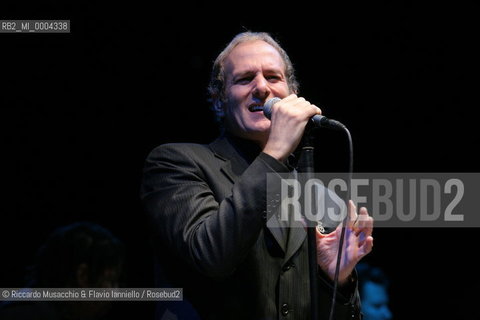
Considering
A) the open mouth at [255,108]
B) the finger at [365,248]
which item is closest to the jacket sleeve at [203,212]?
the open mouth at [255,108]

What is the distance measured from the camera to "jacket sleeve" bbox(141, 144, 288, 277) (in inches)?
59.4

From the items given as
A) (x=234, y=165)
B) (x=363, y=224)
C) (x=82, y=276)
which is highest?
(x=234, y=165)

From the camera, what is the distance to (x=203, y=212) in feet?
5.40

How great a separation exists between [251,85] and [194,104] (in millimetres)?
2209

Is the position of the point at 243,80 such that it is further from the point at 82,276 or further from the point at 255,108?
the point at 82,276

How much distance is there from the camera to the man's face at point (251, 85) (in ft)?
6.48

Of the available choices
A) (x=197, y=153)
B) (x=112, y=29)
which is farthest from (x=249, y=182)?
A: (x=112, y=29)

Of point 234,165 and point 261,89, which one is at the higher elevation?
point 261,89

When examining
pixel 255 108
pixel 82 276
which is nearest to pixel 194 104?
pixel 82 276

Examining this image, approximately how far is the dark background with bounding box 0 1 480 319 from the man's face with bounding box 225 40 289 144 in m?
1.81

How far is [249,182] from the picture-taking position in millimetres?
1541

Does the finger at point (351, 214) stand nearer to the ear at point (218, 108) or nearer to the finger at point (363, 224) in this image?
the finger at point (363, 224)

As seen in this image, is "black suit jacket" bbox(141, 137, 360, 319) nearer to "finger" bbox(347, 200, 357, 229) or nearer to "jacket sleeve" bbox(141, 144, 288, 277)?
"jacket sleeve" bbox(141, 144, 288, 277)

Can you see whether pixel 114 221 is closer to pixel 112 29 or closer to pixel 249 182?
pixel 112 29
